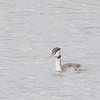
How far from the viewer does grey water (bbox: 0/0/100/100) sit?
22.6 m

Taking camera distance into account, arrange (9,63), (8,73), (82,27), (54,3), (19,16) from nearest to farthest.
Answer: (8,73) < (9,63) < (82,27) < (19,16) < (54,3)

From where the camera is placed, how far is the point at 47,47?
29281mm

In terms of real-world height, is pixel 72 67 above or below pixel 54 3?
below

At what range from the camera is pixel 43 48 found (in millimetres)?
29094

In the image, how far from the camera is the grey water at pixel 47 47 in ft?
74.1

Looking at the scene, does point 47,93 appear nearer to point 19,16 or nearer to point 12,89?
point 12,89

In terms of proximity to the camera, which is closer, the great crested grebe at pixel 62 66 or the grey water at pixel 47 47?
the grey water at pixel 47 47

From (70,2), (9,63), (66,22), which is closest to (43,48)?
(9,63)

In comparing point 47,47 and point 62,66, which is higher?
point 47,47

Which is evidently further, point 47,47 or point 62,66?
point 47,47

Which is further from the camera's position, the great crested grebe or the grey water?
the great crested grebe

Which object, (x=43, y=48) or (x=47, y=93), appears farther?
(x=43, y=48)

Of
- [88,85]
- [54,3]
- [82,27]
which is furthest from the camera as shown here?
[54,3]

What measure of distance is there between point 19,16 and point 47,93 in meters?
14.0
